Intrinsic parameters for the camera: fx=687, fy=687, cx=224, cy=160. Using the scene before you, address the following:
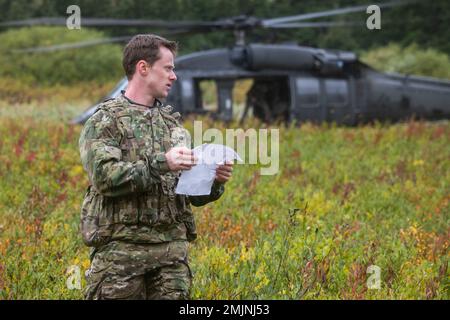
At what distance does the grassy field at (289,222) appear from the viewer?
16.9 ft

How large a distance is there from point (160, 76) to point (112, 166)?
631 mm

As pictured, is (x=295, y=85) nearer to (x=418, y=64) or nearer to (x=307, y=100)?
(x=307, y=100)

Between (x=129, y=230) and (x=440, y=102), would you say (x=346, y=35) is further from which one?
(x=129, y=230)

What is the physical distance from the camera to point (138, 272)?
12.5 ft

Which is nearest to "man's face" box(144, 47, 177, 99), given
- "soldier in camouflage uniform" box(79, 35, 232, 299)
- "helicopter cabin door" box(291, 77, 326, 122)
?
"soldier in camouflage uniform" box(79, 35, 232, 299)

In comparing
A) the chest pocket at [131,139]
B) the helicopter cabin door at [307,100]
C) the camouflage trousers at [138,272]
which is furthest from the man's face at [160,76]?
the helicopter cabin door at [307,100]

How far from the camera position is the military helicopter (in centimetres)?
1586

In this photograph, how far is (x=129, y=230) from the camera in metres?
3.83

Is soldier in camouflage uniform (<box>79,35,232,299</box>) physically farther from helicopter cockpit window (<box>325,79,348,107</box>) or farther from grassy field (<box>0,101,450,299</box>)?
helicopter cockpit window (<box>325,79,348,107</box>)

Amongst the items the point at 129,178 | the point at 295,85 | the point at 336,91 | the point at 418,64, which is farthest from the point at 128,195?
the point at 418,64

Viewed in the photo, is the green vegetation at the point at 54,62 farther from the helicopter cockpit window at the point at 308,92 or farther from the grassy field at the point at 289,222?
the grassy field at the point at 289,222

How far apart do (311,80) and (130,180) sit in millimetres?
13880


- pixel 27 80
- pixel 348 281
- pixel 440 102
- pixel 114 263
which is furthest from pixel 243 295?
pixel 27 80

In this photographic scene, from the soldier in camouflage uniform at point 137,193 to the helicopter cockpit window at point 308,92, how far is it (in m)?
13.1
